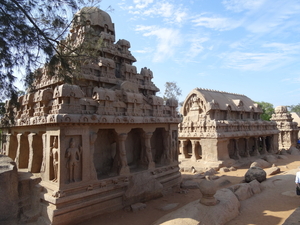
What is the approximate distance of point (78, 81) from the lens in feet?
32.1

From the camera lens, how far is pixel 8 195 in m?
7.61

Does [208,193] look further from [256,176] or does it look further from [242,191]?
[256,176]

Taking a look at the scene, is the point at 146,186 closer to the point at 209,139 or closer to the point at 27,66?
the point at 27,66

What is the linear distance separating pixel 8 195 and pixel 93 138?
3379 millimetres

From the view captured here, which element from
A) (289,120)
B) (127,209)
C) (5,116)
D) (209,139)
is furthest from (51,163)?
(289,120)

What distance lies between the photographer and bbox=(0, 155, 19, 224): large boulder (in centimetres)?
743

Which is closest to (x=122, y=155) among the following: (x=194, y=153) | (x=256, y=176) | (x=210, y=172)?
(x=256, y=176)

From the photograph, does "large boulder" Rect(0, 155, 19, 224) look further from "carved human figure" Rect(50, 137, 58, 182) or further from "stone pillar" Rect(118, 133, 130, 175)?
"stone pillar" Rect(118, 133, 130, 175)

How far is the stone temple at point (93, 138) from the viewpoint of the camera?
7.78 metres

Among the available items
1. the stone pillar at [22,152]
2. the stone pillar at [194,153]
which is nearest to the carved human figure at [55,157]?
the stone pillar at [22,152]

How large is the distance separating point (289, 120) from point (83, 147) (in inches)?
1213

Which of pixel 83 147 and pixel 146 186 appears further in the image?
pixel 146 186

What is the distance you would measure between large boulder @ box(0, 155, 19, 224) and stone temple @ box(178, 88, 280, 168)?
522 inches

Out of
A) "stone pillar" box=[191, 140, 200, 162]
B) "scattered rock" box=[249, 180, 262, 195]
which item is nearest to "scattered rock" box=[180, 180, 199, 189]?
"scattered rock" box=[249, 180, 262, 195]
